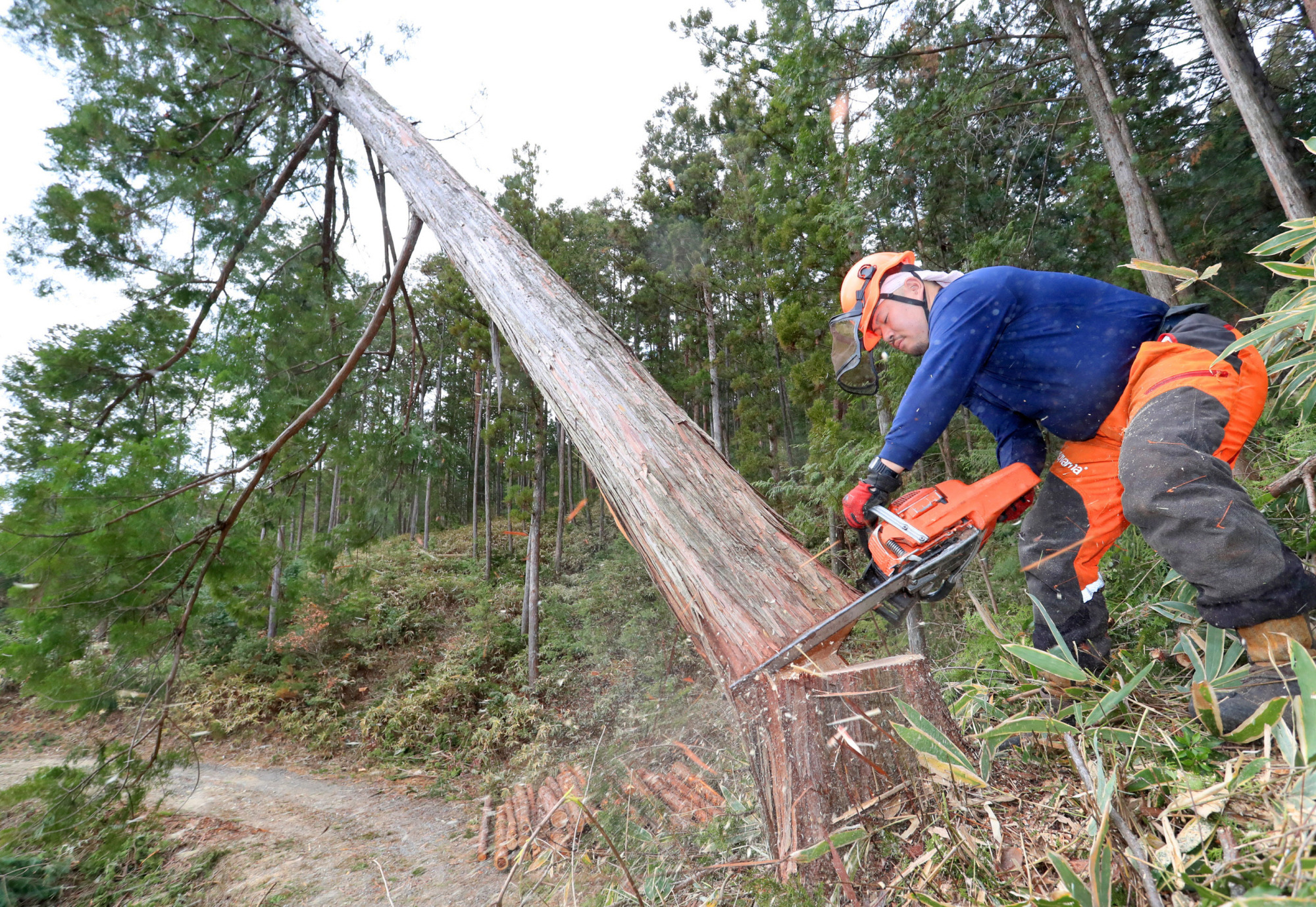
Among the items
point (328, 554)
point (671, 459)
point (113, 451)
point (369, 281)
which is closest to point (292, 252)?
point (369, 281)

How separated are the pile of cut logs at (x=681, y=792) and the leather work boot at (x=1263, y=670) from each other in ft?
4.63

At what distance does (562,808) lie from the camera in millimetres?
3496

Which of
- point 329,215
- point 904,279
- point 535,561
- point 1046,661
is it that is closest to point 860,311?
point 904,279

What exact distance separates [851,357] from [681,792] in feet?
7.38

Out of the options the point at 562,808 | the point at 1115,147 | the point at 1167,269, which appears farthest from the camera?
the point at 1115,147

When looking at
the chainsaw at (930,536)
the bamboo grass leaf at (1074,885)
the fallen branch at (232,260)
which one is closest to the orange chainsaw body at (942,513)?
the chainsaw at (930,536)

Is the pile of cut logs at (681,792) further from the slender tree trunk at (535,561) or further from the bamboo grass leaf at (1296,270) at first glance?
the slender tree trunk at (535,561)

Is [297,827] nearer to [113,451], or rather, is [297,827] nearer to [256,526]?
[256,526]

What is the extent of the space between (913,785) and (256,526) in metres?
4.34

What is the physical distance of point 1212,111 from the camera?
22.3 feet

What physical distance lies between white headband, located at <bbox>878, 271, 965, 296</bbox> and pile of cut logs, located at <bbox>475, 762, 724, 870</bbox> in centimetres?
186

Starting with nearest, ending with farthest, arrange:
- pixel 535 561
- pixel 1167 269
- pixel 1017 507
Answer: pixel 1167 269 → pixel 1017 507 → pixel 535 561

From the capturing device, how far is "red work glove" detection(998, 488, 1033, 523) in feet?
6.35

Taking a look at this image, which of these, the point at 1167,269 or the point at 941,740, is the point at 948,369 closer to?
the point at 1167,269
